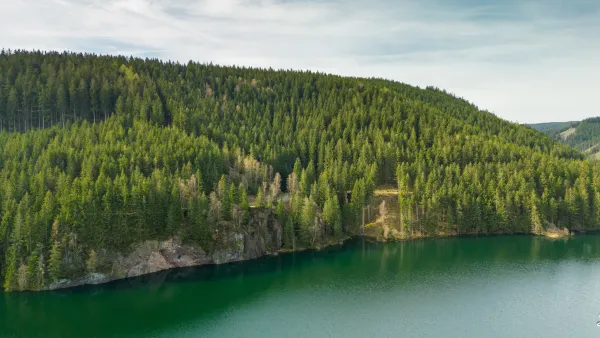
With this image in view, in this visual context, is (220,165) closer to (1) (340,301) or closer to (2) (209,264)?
(2) (209,264)

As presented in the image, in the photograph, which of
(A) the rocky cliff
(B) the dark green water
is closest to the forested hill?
(A) the rocky cliff

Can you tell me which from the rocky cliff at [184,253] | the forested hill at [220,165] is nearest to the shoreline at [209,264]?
the rocky cliff at [184,253]

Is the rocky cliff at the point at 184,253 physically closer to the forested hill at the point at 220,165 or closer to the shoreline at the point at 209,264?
the shoreline at the point at 209,264

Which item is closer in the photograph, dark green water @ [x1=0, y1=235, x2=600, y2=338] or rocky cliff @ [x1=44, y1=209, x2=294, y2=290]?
dark green water @ [x1=0, y1=235, x2=600, y2=338]

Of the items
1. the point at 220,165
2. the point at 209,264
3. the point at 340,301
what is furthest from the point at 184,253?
the point at 340,301

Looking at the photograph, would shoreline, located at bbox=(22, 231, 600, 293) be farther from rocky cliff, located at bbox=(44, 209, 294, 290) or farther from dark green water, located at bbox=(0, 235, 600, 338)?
dark green water, located at bbox=(0, 235, 600, 338)
